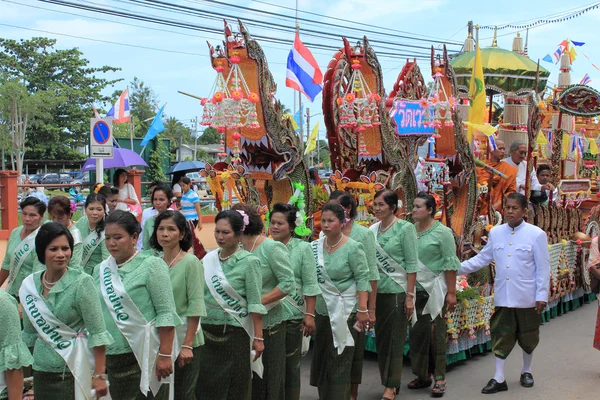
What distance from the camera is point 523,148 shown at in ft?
29.8

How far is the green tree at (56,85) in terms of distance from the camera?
3469cm

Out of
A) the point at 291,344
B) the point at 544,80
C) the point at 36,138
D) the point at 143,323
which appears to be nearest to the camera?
the point at 143,323

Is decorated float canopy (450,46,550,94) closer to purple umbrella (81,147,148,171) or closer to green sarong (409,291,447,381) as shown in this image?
purple umbrella (81,147,148,171)

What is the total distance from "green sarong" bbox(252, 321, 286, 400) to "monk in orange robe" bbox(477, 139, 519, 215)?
5085mm

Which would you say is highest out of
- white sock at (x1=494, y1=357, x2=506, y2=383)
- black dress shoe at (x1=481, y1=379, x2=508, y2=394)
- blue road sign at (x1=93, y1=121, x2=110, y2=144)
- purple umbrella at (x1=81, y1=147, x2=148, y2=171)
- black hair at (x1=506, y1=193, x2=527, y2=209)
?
A: blue road sign at (x1=93, y1=121, x2=110, y2=144)

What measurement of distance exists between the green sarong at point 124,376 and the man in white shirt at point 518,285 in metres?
3.41

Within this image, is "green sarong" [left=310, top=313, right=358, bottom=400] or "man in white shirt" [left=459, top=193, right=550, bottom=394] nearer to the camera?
"green sarong" [left=310, top=313, right=358, bottom=400]

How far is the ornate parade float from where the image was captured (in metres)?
8.02

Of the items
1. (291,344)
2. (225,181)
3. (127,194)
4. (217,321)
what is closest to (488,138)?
(225,181)

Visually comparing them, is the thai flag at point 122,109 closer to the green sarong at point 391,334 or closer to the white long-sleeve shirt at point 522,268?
the green sarong at point 391,334

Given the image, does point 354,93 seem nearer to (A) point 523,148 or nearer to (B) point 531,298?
(A) point 523,148

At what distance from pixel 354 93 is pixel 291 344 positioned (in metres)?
4.07

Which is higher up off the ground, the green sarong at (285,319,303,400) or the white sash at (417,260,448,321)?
the white sash at (417,260,448,321)

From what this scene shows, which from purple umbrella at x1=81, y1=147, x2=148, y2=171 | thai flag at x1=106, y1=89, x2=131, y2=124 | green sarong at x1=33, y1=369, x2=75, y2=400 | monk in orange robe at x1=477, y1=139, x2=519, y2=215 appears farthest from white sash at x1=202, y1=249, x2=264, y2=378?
thai flag at x1=106, y1=89, x2=131, y2=124
